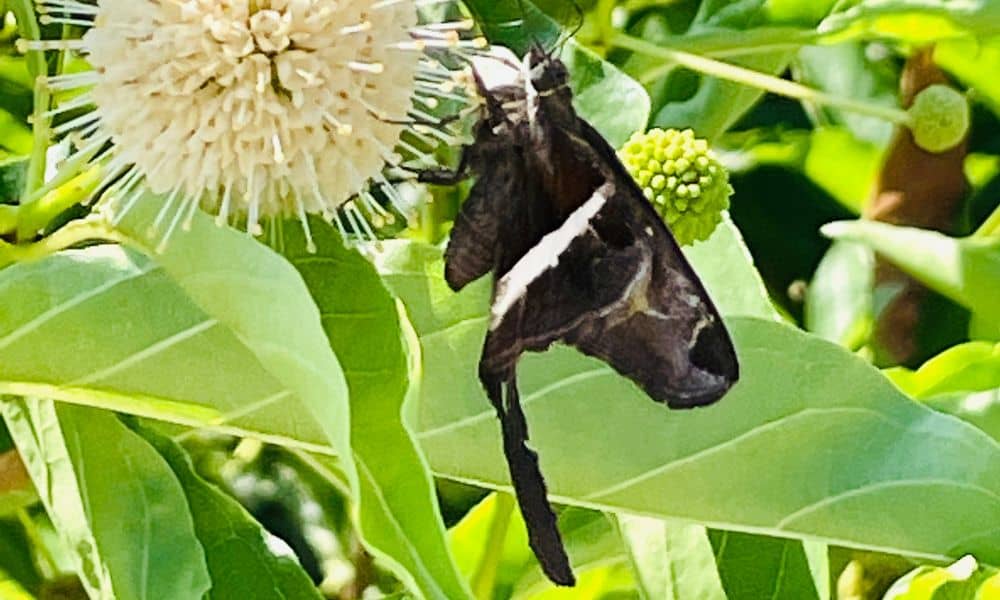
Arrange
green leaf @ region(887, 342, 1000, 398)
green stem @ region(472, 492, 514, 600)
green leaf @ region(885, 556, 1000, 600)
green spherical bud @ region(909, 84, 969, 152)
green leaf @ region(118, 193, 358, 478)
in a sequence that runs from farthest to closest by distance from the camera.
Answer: green spherical bud @ region(909, 84, 969, 152) → green leaf @ region(887, 342, 1000, 398) → green stem @ region(472, 492, 514, 600) → green leaf @ region(885, 556, 1000, 600) → green leaf @ region(118, 193, 358, 478)

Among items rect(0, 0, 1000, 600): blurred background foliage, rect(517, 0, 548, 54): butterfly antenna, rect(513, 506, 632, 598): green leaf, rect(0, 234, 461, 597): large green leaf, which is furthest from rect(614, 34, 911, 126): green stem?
rect(0, 234, 461, 597): large green leaf

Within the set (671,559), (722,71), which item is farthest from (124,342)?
(722,71)

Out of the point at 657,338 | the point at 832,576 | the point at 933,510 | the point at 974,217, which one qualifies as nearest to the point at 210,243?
the point at 657,338

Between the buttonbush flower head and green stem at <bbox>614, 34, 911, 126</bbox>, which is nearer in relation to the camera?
the buttonbush flower head

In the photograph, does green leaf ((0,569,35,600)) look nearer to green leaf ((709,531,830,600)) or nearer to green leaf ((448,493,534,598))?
green leaf ((448,493,534,598))

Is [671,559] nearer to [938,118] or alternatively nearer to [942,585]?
[942,585]

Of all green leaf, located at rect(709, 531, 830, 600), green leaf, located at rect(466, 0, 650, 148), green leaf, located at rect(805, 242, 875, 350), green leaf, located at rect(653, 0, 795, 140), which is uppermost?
green leaf, located at rect(466, 0, 650, 148)
